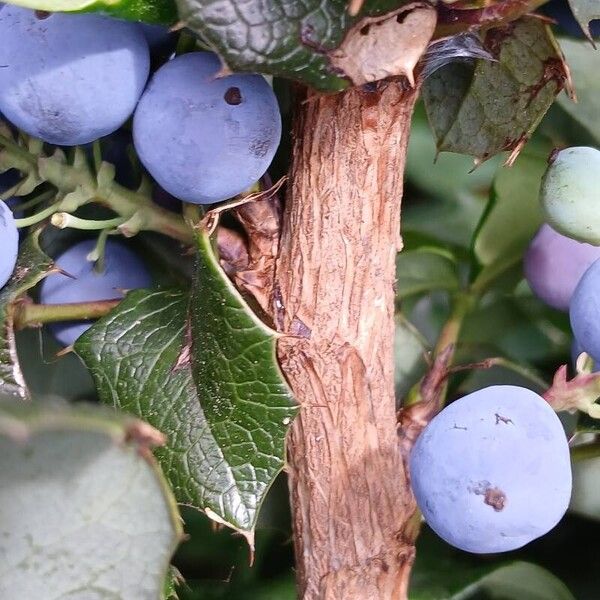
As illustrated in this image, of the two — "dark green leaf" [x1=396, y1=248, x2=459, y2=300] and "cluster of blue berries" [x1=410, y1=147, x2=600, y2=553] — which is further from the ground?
"cluster of blue berries" [x1=410, y1=147, x2=600, y2=553]

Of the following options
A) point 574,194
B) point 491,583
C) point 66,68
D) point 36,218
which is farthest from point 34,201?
point 491,583

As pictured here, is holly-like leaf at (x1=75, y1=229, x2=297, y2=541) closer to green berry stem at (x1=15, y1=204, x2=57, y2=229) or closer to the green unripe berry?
green berry stem at (x1=15, y1=204, x2=57, y2=229)

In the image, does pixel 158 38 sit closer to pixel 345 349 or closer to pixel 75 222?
pixel 75 222

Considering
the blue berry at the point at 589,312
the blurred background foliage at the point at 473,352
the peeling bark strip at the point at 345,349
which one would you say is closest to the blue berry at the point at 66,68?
the peeling bark strip at the point at 345,349

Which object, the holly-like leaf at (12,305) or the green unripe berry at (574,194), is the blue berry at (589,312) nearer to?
the green unripe berry at (574,194)

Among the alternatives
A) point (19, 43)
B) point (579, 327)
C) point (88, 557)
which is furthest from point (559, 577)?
point (19, 43)

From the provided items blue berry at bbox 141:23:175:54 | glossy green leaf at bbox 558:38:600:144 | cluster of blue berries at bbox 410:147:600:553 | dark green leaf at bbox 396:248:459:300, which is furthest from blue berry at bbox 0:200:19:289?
glossy green leaf at bbox 558:38:600:144

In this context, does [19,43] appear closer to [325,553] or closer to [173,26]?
[173,26]
